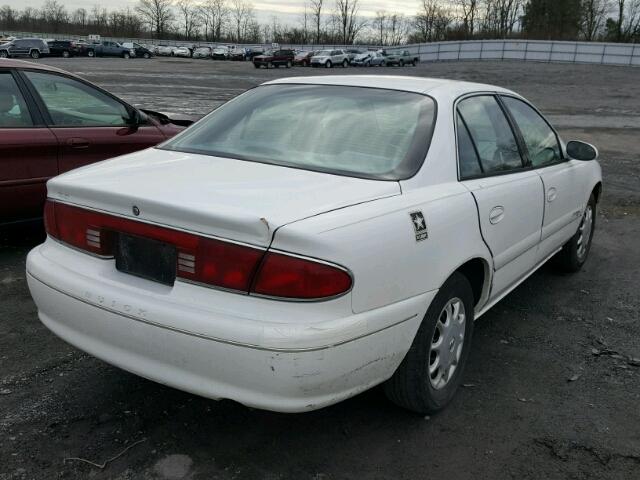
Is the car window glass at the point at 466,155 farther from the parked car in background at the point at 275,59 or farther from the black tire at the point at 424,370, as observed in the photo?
the parked car in background at the point at 275,59

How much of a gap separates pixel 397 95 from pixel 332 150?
1.93 feet

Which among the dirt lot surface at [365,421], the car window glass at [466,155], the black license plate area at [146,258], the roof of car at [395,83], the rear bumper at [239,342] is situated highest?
the roof of car at [395,83]

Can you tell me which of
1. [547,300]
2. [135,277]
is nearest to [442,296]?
[135,277]

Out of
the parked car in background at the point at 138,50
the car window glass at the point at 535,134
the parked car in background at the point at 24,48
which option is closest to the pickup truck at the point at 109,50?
the parked car in background at the point at 138,50

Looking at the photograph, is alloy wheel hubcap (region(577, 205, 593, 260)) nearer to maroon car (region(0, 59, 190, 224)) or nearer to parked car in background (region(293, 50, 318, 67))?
maroon car (region(0, 59, 190, 224))

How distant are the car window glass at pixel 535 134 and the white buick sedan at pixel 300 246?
16.5 inches

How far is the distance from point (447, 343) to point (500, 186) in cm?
93

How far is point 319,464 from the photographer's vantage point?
256cm

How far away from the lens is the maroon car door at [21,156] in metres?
4.73

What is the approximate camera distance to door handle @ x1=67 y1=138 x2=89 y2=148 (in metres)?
5.09

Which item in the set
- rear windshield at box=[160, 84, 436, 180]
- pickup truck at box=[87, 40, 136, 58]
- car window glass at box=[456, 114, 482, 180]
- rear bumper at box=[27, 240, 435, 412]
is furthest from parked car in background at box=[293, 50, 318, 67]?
rear bumper at box=[27, 240, 435, 412]

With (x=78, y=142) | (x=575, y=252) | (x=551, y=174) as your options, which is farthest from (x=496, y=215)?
(x=78, y=142)

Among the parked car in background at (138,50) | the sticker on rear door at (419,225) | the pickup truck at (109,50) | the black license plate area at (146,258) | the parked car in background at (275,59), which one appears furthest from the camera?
the parked car in background at (138,50)

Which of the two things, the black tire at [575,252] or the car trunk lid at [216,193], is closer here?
the car trunk lid at [216,193]
